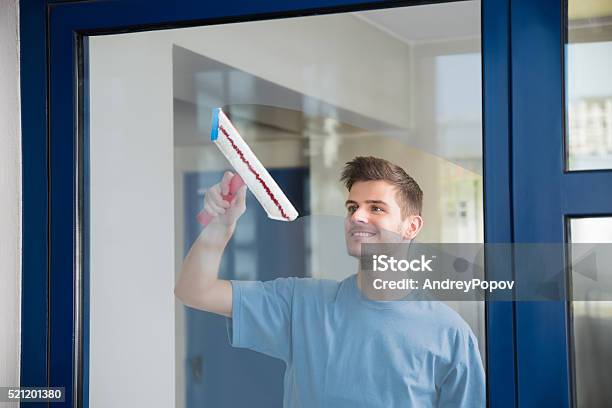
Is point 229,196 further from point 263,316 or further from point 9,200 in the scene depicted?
point 9,200

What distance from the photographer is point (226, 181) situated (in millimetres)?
1527

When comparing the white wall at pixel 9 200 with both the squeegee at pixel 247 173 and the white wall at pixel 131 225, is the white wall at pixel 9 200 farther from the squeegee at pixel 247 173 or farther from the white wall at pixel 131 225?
the squeegee at pixel 247 173

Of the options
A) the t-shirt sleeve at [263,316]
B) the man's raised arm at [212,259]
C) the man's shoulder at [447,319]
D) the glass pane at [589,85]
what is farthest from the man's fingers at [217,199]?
the glass pane at [589,85]

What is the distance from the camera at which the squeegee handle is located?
1.52 meters

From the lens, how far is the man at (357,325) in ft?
4.59

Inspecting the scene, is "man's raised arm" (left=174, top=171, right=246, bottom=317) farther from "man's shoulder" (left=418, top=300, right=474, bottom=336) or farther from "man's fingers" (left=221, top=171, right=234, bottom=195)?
"man's shoulder" (left=418, top=300, right=474, bottom=336)

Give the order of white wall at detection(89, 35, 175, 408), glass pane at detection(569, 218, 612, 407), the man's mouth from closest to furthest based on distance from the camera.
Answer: glass pane at detection(569, 218, 612, 407) → the man's mouth → white wall at detection(89, 35, 175, 408)

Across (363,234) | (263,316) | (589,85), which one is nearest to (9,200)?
(263,316)

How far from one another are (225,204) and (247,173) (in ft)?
0.24

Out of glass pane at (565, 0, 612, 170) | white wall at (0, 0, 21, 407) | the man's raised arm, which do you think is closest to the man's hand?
the man's raised arm

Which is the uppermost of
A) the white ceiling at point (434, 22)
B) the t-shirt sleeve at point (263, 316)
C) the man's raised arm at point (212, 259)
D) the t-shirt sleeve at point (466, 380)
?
the white ceiling at point (434, 22)

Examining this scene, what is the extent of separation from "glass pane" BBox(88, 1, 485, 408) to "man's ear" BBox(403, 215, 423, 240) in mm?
13

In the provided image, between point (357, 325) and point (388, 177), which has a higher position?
point (388, 177)

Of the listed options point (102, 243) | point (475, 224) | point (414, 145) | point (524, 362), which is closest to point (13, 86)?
point (102, 243)
